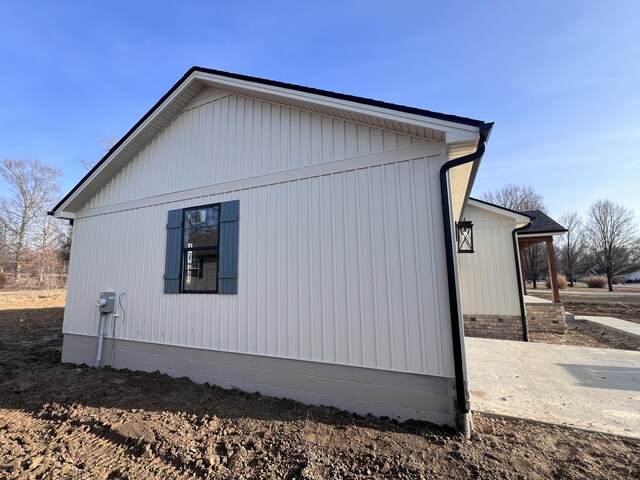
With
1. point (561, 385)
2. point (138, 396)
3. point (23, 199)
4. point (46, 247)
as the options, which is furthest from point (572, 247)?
point (23, 199)

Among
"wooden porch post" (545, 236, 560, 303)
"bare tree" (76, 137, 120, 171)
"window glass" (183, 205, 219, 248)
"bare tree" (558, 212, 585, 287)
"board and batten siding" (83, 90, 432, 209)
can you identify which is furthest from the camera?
"bare tree" (558, 212, 585, 287)

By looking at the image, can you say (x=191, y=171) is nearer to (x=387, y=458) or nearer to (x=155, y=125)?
(x=155, y=125)

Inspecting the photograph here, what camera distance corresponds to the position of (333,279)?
12.3 ft

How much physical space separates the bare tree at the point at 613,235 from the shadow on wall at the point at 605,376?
3154 cm

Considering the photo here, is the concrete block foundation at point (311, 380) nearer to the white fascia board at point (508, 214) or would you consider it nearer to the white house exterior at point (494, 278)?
the white house exterior at point (494, 278)

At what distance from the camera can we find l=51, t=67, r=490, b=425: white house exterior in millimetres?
3293

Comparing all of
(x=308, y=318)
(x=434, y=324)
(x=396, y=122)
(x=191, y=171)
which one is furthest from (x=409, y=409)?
(x=191, y=171)

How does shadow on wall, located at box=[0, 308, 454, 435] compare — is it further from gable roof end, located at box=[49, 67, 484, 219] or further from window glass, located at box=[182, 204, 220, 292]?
gable roof end, located at box=[49, 67, 484, 219]

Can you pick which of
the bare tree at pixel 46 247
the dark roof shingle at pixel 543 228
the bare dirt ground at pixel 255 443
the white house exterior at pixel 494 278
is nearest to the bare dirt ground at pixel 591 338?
the white house exterior at pixel 494 278

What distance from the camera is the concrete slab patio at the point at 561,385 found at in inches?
124

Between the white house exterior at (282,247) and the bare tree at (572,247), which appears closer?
the white house exterior at (282,247)

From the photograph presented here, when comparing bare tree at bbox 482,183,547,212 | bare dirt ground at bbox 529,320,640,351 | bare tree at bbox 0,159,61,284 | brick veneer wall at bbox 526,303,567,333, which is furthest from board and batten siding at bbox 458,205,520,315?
bare tree at bbox 0,159,61,284

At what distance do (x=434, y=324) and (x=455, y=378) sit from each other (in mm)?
557

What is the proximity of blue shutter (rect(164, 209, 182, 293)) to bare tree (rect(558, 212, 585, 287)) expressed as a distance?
40788 millimetres
